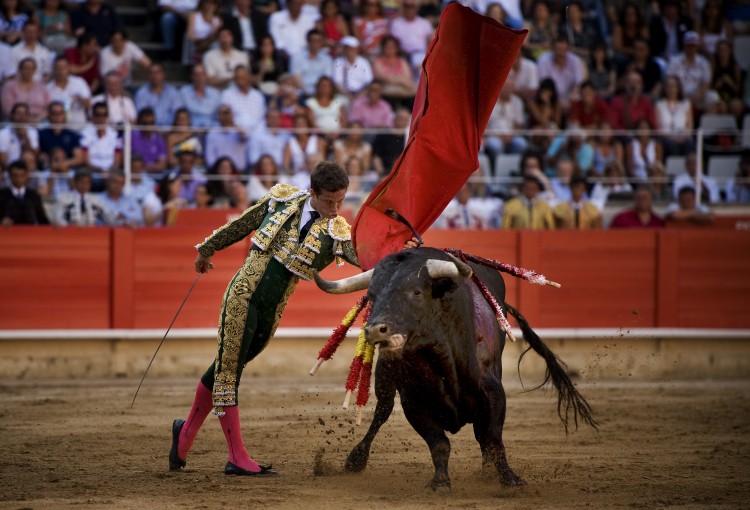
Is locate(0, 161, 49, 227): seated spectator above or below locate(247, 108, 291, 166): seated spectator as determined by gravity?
below

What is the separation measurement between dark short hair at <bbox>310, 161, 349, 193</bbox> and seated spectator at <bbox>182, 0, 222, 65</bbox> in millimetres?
6092

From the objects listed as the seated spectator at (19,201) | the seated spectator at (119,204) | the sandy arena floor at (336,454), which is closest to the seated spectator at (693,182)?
the sandy arena floor at (336,454)

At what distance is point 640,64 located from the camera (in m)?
11.2

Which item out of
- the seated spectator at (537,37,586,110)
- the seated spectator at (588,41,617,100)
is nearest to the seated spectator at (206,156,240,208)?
the seated spectator at (537,37,586,110)

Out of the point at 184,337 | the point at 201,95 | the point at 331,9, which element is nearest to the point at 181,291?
the point at 184,337

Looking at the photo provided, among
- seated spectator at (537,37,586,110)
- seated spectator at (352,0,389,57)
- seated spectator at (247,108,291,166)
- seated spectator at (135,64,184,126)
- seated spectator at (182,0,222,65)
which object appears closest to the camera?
seated spectator at (247,108,291,166)

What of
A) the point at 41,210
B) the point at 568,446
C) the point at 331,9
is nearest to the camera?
the point at 568,446

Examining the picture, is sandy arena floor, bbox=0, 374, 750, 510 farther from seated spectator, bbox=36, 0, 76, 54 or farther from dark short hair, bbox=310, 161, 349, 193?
seated spectator, bbox=36, 0, 76, 54

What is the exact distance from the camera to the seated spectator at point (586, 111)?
10.3 m

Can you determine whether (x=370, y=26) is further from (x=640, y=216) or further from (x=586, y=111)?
(x=640, y=216)

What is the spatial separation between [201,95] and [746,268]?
4.77 meters

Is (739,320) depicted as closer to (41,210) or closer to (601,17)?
(601,17)

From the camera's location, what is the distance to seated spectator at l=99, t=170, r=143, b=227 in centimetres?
869

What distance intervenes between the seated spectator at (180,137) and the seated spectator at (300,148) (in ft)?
2.39
